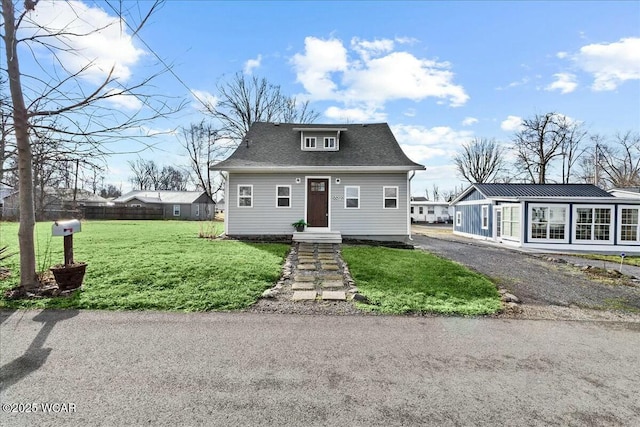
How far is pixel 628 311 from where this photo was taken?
540 cm

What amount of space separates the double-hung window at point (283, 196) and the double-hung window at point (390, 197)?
12.2 ft

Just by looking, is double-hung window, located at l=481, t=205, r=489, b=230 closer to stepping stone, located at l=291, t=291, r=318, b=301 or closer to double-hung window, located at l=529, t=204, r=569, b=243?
double-hung window, located at l=529, t=204, r=569, b=243

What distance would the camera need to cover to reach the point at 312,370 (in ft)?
10.2

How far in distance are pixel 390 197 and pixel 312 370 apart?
33.3 ft

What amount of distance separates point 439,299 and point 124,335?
183 inches

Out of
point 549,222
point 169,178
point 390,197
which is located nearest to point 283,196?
point 390,197

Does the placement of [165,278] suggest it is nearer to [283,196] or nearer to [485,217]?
[283,196]

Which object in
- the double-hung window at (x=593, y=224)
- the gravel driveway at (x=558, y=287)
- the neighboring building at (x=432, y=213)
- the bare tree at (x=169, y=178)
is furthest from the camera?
the bare tree at (x=169, y=178)

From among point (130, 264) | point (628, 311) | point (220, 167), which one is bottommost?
point (628, 311)

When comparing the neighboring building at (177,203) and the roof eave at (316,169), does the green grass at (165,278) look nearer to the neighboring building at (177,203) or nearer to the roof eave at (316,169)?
the roof eave at (316,169)

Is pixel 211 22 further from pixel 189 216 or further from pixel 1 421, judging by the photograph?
pixel 189 216

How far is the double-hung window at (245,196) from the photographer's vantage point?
502 inches

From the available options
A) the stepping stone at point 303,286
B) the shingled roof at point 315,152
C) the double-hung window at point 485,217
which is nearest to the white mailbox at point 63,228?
the stepping stone at point 303,286

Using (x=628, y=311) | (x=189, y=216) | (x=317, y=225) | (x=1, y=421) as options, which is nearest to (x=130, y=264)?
(x=1, y=421)
